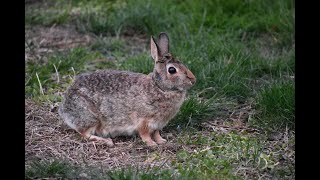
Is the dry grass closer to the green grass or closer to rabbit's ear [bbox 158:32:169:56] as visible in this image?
rabbit's ear [bbox 158:32:169:56]

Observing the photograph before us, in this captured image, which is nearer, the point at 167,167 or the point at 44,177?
the point at 44,177

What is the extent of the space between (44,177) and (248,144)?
5.79 feet

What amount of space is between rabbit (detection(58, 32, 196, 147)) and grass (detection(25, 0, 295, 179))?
1.25ft

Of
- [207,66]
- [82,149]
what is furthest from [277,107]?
[82,149]

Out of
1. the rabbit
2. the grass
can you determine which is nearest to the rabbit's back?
the rabbit

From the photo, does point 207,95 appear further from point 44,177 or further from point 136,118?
point 44,177

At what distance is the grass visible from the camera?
5.71 metres

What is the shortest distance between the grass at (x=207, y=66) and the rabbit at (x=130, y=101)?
382mm

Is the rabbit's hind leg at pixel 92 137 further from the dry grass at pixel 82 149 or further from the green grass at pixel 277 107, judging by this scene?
the green grass at pixel 277 107

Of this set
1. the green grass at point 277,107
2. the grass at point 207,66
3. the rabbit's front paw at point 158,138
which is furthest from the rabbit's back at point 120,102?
the green grass at point 277,107
